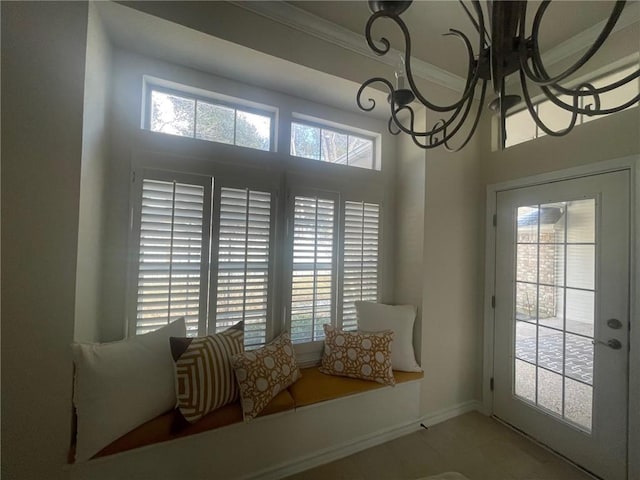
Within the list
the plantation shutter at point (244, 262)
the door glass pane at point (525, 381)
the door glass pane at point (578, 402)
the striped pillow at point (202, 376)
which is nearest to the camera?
the striped pillow at point (202, 376)

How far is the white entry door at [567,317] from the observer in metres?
1.59

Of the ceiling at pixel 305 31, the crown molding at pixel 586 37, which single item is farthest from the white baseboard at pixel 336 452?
the crown molding at pixel 586 37

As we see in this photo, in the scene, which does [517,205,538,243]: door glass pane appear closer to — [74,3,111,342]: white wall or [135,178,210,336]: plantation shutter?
[135,178,210,336]: plantation shutter

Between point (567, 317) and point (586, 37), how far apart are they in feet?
5.98

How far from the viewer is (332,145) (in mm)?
2281

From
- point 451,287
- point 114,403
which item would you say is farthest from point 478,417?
point 114,403

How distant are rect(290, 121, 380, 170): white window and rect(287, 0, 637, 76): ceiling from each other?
0.71m

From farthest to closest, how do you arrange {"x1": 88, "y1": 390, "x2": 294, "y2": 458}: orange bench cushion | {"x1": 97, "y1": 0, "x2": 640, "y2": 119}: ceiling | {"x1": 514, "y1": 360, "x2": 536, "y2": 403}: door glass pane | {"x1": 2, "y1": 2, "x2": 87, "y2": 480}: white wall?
{"x1": 514, "y1": 360, "x2": 536, "y2": 403}: door glass pane
{"x1": 97, "y1": 0, "x2": 640, "y2": 119}: ceiling
{"x1": 88, "y1": 390, "x2": 294, "y2": 458}: orange bench cushion
{"x1": 2, "y1": 2, "x2": 87, "y2": 480}: white wall

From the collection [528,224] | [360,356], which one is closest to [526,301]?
[528,224]

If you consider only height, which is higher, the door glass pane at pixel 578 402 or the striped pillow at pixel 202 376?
the striped pillow at pixel 202 376

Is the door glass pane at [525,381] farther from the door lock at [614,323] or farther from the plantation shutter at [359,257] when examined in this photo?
the plantation shutter at [359,257]

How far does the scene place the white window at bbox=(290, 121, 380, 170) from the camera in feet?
7.07

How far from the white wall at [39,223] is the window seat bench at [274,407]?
0.23 metres

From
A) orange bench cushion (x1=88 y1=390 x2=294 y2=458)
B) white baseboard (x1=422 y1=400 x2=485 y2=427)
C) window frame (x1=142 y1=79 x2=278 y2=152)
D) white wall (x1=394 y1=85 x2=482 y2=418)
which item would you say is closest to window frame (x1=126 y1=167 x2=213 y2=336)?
window frame (x1=142 y1=79 x2=278 y2=152)
